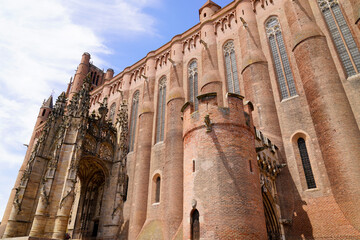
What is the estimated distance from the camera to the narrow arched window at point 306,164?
44.3 ft

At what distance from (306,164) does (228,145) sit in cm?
590

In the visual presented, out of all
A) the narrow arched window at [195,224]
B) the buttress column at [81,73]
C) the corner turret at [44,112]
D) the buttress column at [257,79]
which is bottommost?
the narrow arched window at [195,224]

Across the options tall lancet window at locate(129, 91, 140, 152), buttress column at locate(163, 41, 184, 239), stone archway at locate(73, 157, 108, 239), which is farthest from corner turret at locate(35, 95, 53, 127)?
buttress column at locate(163, 41, 184, 239)

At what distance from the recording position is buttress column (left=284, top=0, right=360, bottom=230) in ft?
38.4

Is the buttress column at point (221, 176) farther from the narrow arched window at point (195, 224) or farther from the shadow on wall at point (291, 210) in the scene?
the shadow on wall at point (291, 210)

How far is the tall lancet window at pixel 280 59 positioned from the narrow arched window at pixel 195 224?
399 inches

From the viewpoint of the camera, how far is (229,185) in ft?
33.1

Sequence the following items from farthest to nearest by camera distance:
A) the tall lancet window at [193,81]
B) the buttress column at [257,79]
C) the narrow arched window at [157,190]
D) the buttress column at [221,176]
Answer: the tall lancet window at [193,81] → the narrow arched window at [157,190] → the buttress column at [257,79] → the buttress column at [221,176]

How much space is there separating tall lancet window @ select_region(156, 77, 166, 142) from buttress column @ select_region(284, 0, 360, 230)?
42.0 ft

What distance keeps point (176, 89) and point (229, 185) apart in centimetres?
1431

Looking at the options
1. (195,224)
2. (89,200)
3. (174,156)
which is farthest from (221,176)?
(89,200)

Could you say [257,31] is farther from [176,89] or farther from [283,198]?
[283,198]

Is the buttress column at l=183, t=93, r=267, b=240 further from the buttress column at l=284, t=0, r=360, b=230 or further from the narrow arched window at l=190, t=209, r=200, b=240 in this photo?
the buttress column at l=284, t=0, r=360, b=230

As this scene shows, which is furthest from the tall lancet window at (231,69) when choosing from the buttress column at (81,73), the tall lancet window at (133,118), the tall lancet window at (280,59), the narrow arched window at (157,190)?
the buttress column at (81,73)
